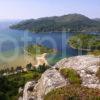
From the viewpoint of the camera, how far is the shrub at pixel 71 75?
9.88 m

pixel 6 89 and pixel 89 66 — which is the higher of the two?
pixel 89 66

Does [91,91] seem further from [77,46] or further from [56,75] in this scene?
[77,46]

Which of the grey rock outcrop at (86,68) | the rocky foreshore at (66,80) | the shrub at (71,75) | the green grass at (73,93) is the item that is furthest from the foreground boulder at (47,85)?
the grey rock outcrop at (86,68)

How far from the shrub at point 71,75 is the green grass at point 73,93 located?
69cm

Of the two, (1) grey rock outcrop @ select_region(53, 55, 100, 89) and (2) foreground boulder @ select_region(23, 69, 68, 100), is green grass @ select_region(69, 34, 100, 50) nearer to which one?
(1) grey rock outcrop @ select_region(53, 55, 100, 89)

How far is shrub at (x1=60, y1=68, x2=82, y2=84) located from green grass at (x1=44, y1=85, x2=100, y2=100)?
0.69 metres

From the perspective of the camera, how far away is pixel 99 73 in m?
10.2

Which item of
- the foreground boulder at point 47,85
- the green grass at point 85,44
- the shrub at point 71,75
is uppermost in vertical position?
the shrub at point 71,75

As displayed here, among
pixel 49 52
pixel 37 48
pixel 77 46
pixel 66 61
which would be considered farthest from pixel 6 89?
pixel 77 46

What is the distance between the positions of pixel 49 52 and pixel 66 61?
13697 cm

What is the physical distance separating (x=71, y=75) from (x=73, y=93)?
6.43 ft

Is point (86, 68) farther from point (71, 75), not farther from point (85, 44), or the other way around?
point (85, 44)

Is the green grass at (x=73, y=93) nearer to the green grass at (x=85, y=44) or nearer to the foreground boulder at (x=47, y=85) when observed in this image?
the foreground boulder at (x=47, y=85)

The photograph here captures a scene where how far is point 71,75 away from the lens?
34.3 feet
